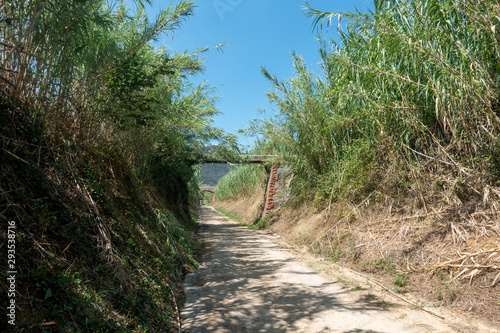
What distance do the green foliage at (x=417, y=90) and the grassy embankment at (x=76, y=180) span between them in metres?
3.06

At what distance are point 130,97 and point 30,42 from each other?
1.35 metres

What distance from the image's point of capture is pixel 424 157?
15.3 feet

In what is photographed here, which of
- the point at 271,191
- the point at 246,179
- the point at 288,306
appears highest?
the point at 246,179

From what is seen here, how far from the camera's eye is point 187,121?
19.7 feet

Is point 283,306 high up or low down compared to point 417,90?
down

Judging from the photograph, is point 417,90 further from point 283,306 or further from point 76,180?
point 76,180

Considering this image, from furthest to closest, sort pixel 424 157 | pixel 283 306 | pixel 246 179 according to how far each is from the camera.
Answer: pixel 246 179
pixel 424 157
pixel 283 306

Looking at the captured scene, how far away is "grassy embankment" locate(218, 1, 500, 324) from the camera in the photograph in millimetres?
3375

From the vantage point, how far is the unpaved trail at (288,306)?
272 centimetres

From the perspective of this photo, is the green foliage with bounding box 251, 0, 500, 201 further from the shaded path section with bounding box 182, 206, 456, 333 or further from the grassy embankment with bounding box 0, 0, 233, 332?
the grassy embankment with bounding box 0, 0, 233, 332

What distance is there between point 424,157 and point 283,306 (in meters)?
3.30

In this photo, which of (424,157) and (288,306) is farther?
(424,157)

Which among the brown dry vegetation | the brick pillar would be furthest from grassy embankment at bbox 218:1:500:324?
the brick pillar

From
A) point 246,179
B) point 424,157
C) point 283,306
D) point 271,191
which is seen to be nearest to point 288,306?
point 283,306
